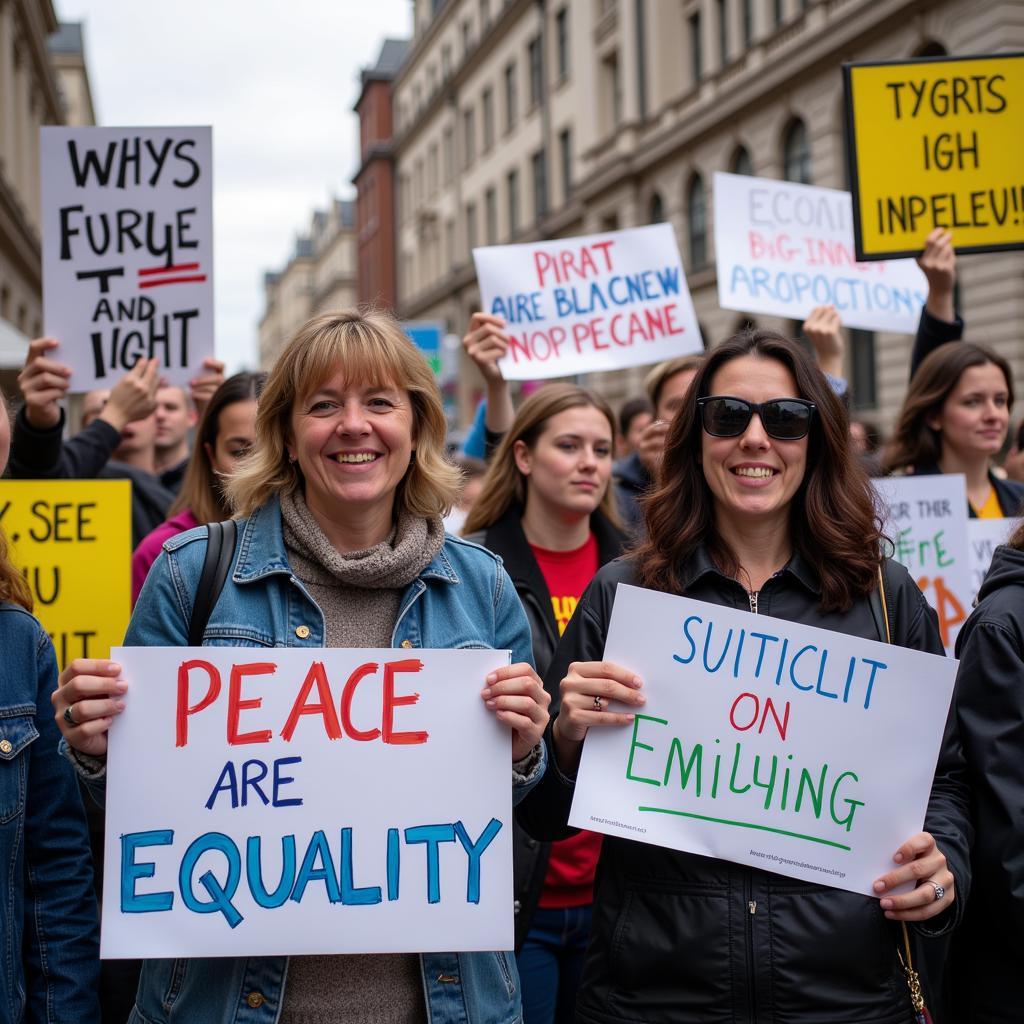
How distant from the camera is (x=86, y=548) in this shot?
3379 millimetres

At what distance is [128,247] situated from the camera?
4.19 meters

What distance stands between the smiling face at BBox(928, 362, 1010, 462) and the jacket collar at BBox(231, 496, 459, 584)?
98.6 inches

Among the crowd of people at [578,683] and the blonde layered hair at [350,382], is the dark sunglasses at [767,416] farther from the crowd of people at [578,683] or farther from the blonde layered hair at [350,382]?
the blonde layered hair at [350,382]

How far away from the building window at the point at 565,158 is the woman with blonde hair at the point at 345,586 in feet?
113

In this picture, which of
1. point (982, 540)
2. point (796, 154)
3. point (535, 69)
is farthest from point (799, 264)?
point (535, 69)

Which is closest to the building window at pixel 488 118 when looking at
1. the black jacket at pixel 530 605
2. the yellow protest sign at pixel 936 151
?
the yellow protest sign at pixel 936 151

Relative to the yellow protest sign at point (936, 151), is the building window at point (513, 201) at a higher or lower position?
higher

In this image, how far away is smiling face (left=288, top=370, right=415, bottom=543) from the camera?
224cm

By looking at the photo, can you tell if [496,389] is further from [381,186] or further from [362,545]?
[381,186]

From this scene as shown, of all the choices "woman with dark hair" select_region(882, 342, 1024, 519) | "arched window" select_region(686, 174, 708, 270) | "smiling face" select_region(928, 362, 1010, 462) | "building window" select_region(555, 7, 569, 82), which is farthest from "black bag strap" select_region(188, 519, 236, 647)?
"building window" select_region(555, 7, 569, 82)

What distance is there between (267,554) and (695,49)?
89.8 feet

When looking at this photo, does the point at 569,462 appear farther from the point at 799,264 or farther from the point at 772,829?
the point at 799,264

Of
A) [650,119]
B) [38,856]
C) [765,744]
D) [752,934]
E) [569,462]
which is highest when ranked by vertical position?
→ [650,119]

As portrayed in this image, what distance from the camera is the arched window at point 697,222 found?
26016 mm
